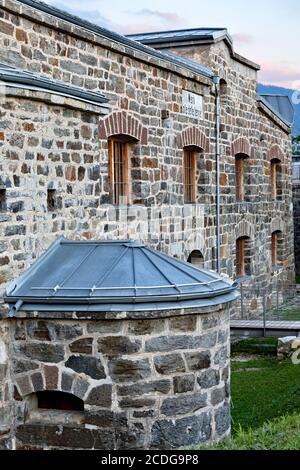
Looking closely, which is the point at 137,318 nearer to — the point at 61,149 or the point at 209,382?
the point at 209,382

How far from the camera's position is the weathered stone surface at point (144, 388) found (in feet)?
23.5

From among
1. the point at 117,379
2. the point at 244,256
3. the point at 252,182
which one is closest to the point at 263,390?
the point at 117,379

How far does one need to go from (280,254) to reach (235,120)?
16.2 feet

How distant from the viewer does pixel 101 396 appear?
23.6ft

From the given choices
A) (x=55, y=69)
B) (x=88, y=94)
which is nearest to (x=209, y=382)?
(x=88, y=94)

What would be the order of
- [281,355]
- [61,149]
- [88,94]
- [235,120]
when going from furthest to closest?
→ [235,120] < [281,355] < [88,94] < [61,149]

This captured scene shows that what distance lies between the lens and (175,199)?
14242 millimetres

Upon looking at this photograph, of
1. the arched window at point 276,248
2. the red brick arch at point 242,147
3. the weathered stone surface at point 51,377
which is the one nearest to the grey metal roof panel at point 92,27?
the red brick arch at point 242,147

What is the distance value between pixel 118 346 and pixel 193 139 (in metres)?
8.29

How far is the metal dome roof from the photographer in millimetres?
7191

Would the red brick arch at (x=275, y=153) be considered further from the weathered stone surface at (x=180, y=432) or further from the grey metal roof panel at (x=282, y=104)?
the weathered stone surface at (x=180, y=432)

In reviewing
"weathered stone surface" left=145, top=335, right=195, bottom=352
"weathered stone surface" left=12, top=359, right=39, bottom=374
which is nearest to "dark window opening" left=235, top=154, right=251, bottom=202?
"weathered stone surface" left=145, top=335, right=195, bottom=352

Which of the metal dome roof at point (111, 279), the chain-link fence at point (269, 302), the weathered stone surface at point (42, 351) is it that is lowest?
the chain-link fence at point (269, 302)

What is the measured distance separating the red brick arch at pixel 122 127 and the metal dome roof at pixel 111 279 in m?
3.87
